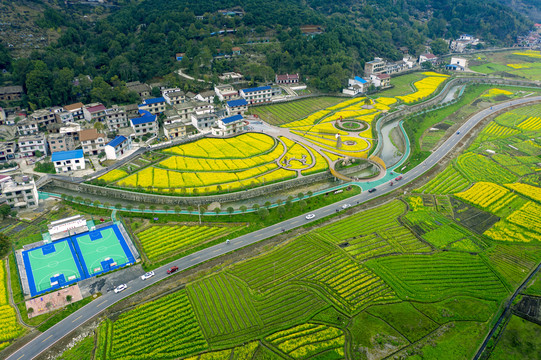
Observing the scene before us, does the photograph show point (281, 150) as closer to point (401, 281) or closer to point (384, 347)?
point (401, 281)

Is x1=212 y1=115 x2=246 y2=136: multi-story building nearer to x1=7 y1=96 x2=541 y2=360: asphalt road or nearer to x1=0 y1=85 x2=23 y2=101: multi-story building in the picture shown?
x1=7 y1=96 x2=541 y2=360: asphalt road

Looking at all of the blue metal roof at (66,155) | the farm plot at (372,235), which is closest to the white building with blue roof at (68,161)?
the blue metal roof at (66,155)

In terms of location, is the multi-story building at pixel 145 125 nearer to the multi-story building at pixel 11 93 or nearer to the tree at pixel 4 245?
the multi-story building at pixel 11 93

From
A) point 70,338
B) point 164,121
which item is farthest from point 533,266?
point 164,121

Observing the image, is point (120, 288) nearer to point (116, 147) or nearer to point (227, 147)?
point (116, 147)

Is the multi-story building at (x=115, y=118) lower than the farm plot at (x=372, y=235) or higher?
higher
